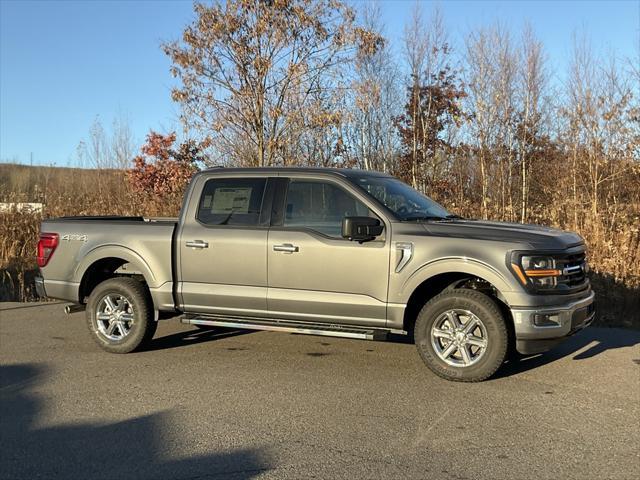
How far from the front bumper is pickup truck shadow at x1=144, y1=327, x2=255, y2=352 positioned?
3.68m

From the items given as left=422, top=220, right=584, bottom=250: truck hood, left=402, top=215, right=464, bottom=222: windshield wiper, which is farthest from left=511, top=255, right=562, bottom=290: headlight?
left=402, top=215, right=464, bottom=222: windshield wiper

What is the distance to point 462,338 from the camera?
5.44m

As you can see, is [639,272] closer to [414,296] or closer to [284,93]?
[414,296]

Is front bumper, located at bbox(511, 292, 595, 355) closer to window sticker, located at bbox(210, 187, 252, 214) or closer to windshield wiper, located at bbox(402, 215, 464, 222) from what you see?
windshield wiper, located at bbox(402, 215, 464, 222)

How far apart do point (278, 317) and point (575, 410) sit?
9.49 feet

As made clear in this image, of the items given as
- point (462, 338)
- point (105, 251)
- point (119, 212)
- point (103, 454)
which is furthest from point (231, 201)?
point (119, 212)

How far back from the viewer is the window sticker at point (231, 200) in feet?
20.9

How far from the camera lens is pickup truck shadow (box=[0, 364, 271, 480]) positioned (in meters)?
3.66

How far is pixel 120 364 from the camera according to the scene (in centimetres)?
615

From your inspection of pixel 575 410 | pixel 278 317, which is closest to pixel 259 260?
pixel 278 317

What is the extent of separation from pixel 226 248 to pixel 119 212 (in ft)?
33.0

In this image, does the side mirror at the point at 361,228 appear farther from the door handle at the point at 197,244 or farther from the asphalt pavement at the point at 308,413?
the door handle at the point at 197,244

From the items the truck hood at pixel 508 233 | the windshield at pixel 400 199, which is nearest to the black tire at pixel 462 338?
the truck hood at pixel 508 233

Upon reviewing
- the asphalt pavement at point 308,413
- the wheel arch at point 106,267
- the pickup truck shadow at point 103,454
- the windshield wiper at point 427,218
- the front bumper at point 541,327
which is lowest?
the pickup truck shadow at point 103,454
